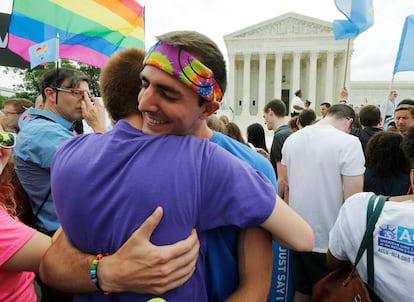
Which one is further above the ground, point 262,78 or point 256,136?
point 256,136

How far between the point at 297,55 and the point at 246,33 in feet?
28.2

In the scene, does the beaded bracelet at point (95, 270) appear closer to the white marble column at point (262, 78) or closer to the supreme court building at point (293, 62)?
the supreme court building at point (293, 62)

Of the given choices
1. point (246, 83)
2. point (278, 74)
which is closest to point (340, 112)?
point (246, 83)

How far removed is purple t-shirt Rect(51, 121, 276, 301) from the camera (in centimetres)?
92

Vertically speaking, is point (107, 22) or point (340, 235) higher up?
point (107, 22)

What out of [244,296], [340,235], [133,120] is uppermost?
[133,120]

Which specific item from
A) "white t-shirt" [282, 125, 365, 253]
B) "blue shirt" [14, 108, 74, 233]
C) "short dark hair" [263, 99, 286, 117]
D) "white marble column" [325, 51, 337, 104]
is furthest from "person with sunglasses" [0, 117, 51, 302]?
"white marble column" [325, 51, 337, 104]

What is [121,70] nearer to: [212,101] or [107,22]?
[212,101]

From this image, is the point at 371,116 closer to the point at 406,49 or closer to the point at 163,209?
the point at 406,49

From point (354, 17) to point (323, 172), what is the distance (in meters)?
5.01

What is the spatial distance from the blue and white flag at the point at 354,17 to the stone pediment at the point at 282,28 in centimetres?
4132

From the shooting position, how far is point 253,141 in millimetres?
5074

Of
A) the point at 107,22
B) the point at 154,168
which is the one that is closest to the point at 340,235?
the point at 154,168

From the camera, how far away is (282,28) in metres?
45.7
